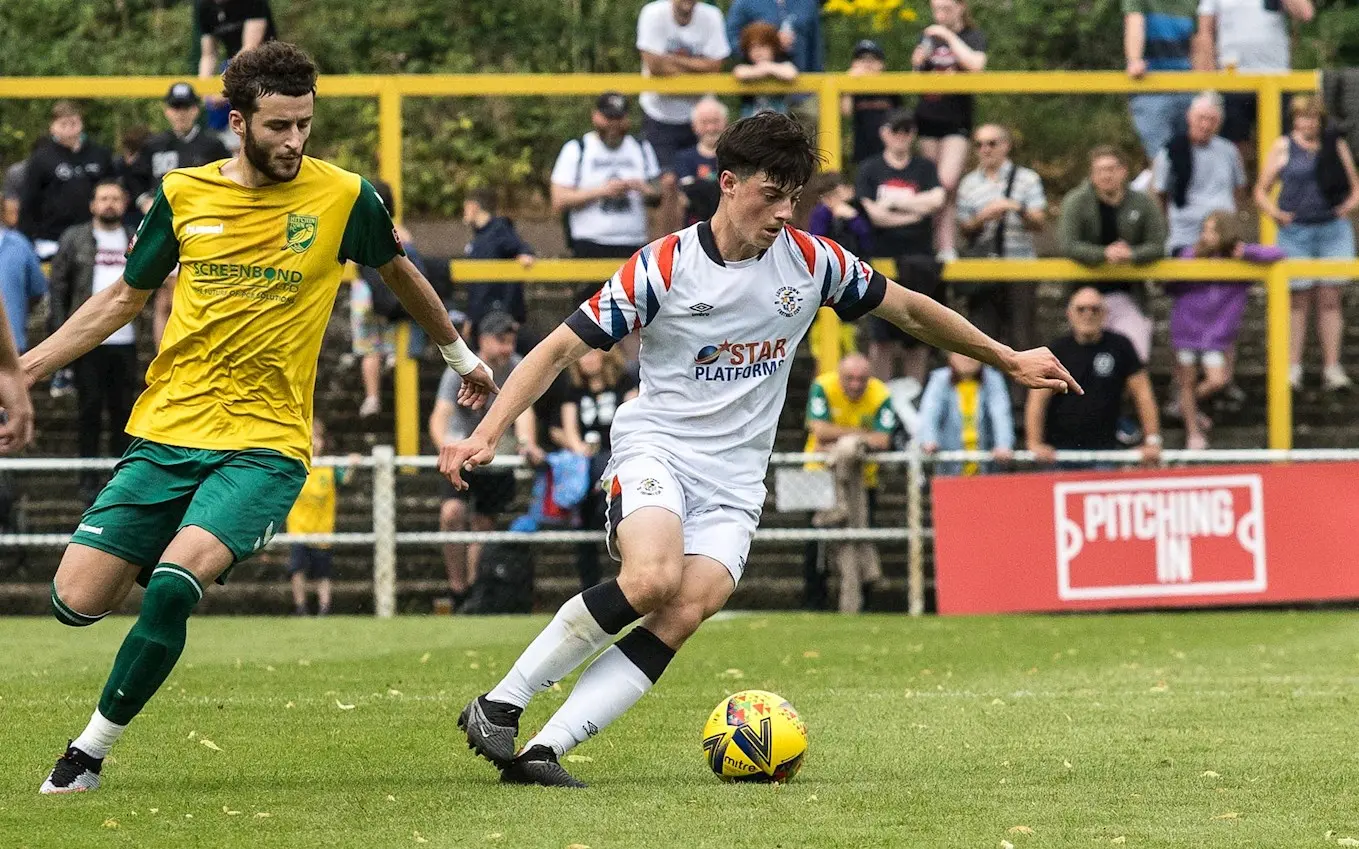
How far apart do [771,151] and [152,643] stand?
2.40m

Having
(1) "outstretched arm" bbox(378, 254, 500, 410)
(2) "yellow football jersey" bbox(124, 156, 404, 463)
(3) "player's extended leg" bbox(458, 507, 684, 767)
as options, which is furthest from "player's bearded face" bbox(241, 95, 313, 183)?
(3) "player's extended leg" bbox(458, 507, 684, 767)

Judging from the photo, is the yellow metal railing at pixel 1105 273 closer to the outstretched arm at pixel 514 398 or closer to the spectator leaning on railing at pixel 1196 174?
the spectator leaning on railing at pixel 1196 174

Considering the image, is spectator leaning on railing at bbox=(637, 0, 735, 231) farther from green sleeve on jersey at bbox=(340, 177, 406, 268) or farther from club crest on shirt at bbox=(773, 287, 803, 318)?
club crest on shirt at bbox=(773, 287, 803, 318)

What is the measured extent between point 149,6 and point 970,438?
10570 millimetres

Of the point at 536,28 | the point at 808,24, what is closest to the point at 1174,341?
the point at 808,24

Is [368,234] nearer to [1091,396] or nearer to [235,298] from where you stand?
[235,298]

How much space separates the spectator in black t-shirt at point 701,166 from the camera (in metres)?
15.4

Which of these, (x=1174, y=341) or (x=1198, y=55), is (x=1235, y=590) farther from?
(x=1198, y=55)

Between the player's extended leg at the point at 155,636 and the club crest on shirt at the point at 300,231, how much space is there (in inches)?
37.9

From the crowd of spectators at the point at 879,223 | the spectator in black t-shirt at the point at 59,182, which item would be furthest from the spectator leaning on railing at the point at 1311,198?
the spectator in black t-shirt at the point at 59,182

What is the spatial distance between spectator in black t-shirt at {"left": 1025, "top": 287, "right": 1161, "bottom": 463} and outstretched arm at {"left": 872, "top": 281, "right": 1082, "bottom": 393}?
26.5ft

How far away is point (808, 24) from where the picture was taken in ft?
55.6

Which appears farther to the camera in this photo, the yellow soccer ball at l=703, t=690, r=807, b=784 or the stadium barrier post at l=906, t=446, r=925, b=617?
the stadium barrier post at l=906, t=446, r=925, b=617

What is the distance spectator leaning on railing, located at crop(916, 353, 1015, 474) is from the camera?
1546 cm
